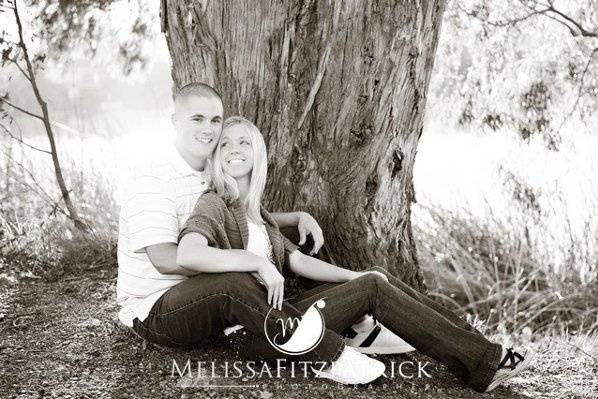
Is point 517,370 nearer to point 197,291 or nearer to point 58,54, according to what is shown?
point 197,291

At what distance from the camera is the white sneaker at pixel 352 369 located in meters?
2.66

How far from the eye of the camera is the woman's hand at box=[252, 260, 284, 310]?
8.43 feet

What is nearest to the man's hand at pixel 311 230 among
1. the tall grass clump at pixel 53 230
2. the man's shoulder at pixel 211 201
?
the man's shoulder at pixel 211 201

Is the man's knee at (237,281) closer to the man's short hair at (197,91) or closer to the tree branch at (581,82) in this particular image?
the man's short hair at (197,91)

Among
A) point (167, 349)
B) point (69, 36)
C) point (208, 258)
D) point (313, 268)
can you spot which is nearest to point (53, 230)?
point (69, 36)

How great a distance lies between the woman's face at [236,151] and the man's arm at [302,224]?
1.27 feet

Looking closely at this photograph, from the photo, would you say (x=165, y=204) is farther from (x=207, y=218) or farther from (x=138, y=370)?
(x=138, y=370)

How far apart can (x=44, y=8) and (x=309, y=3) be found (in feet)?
9.35

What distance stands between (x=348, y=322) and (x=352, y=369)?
20cm

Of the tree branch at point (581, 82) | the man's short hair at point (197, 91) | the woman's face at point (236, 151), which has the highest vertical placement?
the tree branch at point (581, 82)

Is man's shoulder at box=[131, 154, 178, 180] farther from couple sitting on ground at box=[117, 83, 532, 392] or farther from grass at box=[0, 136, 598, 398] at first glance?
grass at box=[0, 136, 598, 398]

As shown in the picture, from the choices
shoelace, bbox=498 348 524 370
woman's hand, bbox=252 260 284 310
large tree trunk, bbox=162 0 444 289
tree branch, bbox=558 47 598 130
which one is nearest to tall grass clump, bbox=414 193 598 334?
tree branch, bbox=558 47 598 130

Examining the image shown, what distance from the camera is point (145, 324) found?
111 inches

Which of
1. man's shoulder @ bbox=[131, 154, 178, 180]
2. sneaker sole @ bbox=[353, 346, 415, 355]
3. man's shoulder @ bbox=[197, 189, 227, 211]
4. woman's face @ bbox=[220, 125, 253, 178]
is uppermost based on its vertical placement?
woman's face @ bbox=[220, 125, 253, 178]
